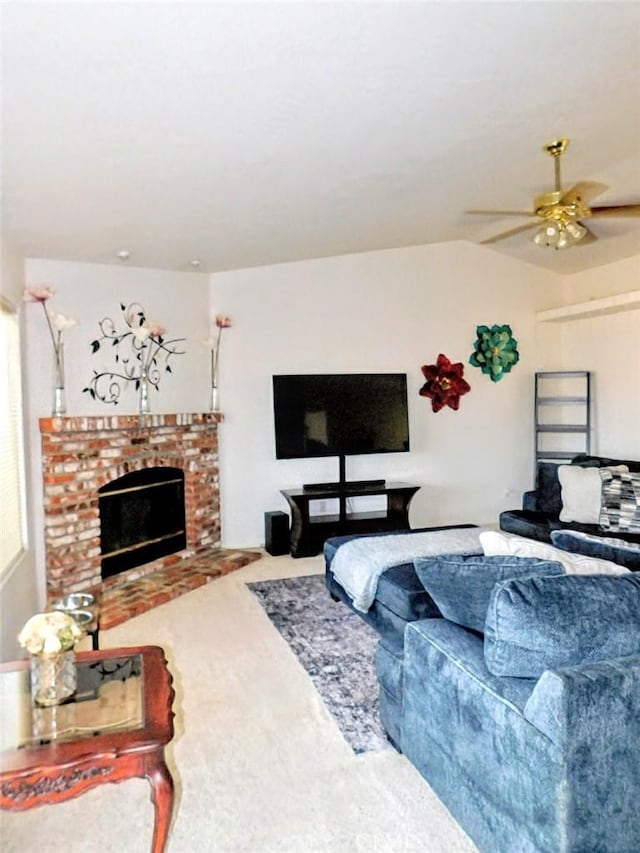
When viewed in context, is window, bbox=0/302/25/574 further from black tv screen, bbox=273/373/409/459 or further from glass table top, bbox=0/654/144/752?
black tv screen, bbox=273/373/409/459

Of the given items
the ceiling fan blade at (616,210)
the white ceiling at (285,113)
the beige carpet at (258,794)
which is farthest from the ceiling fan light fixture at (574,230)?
the beige carpet at (258,794)

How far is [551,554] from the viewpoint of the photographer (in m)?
2.04

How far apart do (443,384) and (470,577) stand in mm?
4441

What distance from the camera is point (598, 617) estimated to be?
1.64 m

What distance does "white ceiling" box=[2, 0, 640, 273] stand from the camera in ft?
6.41

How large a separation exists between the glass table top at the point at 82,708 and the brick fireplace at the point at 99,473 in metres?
2.06

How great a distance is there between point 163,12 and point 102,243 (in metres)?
2.34

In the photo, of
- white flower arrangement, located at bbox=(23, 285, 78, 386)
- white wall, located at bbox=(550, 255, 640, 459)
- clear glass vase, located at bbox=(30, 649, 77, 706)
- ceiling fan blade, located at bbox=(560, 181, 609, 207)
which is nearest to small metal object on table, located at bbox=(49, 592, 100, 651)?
clear glass vase, located at bbox=(30, 649, 77, 706)

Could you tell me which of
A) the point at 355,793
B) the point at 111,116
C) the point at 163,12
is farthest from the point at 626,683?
the point at 111,116

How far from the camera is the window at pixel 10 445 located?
3.30 m

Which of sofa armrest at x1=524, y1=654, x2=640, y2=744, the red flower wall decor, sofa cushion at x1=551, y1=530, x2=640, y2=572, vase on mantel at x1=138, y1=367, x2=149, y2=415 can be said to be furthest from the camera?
the red flower wall decor

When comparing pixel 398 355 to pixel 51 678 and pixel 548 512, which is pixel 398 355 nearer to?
pixel 548 512

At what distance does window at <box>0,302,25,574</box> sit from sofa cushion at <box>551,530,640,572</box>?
278 cm

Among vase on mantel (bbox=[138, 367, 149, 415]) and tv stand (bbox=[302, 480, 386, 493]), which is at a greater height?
vase on mantel (bbox=[138, 367, 149, 415])
